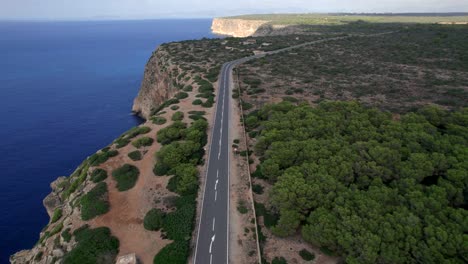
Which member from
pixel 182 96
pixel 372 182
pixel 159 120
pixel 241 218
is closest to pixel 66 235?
pixel 241 218

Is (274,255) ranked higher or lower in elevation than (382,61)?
lower

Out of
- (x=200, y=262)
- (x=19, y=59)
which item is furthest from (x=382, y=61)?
(x=19, y=59)

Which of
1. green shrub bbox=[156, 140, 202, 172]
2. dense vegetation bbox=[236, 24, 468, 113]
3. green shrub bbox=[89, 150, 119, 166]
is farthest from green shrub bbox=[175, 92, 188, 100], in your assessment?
green shrub bbox=[89, 150, 119, 166]

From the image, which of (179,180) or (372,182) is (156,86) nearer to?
(179,180)

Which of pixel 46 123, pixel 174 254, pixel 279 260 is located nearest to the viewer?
pixel 279 260

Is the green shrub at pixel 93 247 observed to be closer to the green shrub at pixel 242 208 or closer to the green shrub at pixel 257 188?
the green shrub at pixel 242 208

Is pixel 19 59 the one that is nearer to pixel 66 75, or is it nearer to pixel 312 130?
pixel 66 75

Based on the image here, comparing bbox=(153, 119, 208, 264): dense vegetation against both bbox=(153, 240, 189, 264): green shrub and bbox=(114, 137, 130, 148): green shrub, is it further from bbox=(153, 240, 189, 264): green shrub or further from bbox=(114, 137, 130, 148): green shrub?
bbox=(114, 137, 130, 148): green shrub
